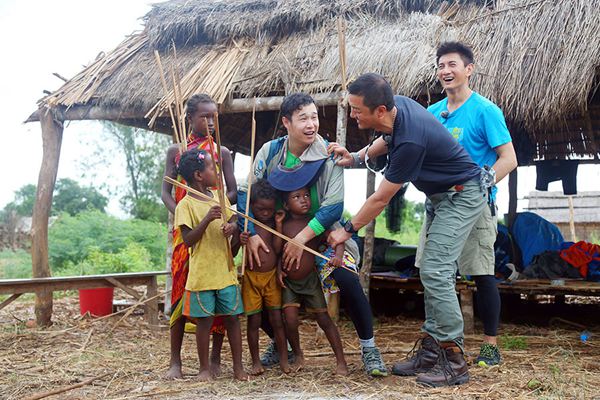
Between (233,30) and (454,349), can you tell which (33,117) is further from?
(454,349)

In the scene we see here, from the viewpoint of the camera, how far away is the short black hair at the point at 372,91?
3096 millimetres

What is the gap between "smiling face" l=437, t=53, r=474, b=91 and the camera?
147 inches

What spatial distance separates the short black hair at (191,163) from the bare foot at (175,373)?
3.49 ft

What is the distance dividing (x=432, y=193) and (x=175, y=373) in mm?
1753

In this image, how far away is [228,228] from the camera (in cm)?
334

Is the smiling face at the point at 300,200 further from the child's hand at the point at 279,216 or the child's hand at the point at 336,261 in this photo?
the child's hand at the point at 336,261

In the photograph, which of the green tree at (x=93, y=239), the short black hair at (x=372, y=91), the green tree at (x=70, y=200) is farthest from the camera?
the green tree at (x=70, y=200)

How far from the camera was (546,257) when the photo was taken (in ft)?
21.9

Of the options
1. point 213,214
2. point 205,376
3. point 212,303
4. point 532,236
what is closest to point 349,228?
point 213,214

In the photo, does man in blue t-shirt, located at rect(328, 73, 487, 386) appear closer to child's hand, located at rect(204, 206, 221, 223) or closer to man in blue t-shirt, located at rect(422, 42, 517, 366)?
man in blue t-shirt, located at rect(422, 42, 517, 366)

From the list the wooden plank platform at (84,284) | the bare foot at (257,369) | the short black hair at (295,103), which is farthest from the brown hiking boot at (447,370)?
the wooden plank platform at (84,284)

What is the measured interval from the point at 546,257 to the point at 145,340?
4.18 meters

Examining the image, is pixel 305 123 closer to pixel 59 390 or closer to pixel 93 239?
pixel 59 390

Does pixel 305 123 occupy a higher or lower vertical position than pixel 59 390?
higher
